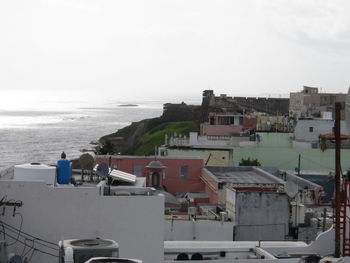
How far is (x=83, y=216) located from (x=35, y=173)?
126 cm

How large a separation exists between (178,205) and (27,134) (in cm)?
10364

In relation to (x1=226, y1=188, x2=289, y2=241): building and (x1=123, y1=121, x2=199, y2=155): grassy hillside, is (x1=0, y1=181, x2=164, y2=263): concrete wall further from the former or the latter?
(x1=123, y1=121, x2=199, y2=155): grassy hillside

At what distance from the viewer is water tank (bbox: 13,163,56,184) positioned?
41.2 ft

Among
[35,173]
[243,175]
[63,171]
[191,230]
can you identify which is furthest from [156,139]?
[35,173]

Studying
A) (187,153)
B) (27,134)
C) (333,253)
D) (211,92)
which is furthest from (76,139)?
(333,253)

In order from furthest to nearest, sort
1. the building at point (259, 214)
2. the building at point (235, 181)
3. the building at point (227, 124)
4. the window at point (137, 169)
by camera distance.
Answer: the building at point (227, 124)
the window at point (137, 169)
the building at point (235, 181)
the building at point (259, 214)

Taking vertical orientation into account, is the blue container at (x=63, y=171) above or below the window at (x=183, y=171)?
above

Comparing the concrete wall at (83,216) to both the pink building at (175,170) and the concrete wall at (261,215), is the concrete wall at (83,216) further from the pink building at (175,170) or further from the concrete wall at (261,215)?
the pink building at (175,170)

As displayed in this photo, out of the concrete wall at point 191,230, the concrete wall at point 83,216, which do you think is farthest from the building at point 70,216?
the concrete wall at point 191,230

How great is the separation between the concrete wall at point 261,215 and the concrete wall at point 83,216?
7.83 m

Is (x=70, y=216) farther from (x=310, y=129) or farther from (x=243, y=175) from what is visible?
(x=310, y=129)

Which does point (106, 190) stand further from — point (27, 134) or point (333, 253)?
point (27, 134)

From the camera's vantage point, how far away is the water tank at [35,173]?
494 inches

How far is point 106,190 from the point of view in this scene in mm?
13000
